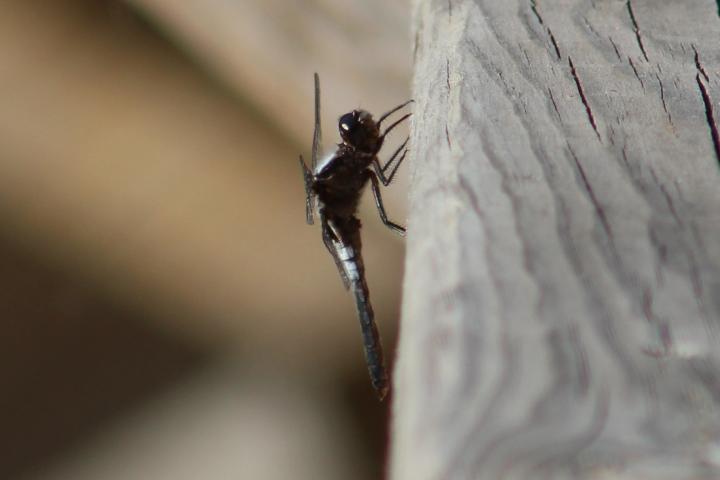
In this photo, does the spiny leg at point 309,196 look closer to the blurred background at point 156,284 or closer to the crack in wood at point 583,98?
the blurred background at point 156,284

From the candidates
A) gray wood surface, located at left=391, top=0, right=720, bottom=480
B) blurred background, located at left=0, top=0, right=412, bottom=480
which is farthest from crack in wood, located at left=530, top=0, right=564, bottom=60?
blurred background, located at left=0, top=0, right=412, bottom=480

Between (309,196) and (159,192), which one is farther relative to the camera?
(159,192)

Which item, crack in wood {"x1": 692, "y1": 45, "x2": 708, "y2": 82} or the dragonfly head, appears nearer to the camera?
crack in wood {"x1": 692, "y1": 45, "x2": 708, "y2": 82}

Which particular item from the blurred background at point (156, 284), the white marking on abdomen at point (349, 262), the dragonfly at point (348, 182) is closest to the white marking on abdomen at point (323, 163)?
the dragonfly at point (348, 182)

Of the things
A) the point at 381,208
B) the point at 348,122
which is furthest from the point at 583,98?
the point at 381,208

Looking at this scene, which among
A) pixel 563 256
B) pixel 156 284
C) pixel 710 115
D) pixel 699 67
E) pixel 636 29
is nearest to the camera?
pixel 563 256

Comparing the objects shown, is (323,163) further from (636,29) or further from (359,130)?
(636,29)

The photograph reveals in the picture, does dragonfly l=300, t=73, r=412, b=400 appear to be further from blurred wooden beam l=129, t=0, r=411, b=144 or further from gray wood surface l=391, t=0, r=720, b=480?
gray wood surface l=391, t=0, r=720, b=480
